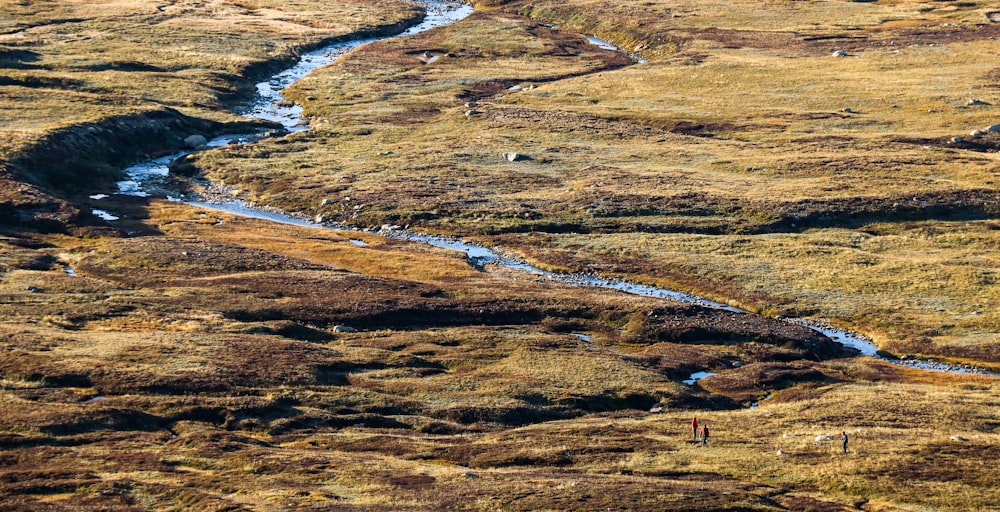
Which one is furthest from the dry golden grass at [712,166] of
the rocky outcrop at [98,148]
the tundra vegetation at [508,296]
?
the rocky outcrop at [98,148]

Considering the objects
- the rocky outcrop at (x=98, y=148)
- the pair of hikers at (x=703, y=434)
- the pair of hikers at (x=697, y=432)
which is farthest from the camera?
the rocky outcrop at (x=98, y=148)

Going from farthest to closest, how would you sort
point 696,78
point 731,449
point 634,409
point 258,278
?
point 696,78 < point 258,278 < point 634,409 < point 731,449

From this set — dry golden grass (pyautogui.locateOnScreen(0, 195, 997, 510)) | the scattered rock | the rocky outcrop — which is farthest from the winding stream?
dry golden grass (pyautogui.locateOnScreen(0, 195, 997, 510))

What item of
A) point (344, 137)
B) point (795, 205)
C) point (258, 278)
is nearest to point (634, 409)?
point (258, 278)

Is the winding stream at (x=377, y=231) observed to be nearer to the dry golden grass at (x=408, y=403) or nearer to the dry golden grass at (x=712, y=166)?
the dry golden grass at (x=712, y=166)

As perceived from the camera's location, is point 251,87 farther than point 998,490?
Yes

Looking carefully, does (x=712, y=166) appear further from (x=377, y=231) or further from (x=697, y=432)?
(x=697, y=432)

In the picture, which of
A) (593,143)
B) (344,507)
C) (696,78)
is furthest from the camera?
(696,78)

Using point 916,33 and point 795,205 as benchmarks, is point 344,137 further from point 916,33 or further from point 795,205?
point 916,33
